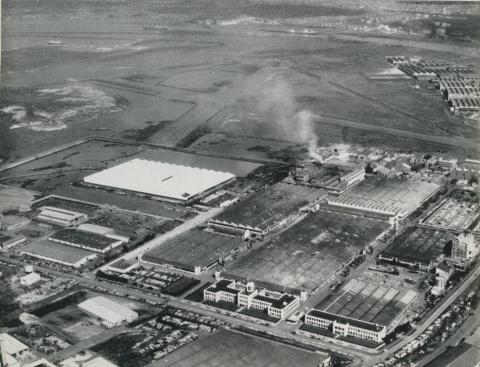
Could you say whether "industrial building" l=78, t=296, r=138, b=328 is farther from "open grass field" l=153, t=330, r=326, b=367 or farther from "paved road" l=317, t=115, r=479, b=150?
"paved road" l=317, t=115, r=479, b=150

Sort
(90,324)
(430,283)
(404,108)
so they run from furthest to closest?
(404,108), (430,283), (90,324)

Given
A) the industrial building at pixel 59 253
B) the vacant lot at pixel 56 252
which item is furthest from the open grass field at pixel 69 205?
the industrial building at pixel 59 253

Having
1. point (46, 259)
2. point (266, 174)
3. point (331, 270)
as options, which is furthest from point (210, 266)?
point (266, 174)

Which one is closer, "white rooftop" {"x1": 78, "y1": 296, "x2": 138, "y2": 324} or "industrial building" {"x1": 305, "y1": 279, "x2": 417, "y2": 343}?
"industrial building" {"x1": 305, "y1": 279, "x2": 417, "y2": 343}

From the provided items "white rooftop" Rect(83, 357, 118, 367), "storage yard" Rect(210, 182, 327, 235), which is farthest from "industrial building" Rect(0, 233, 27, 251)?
"white rooftop" Rect(83, 357, 118, 367)

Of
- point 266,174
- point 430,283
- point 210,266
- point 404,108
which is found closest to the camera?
point 430,283

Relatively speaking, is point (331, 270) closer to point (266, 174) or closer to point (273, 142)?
point (266, 174)

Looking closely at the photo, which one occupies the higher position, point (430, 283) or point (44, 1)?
point (44, 1)
